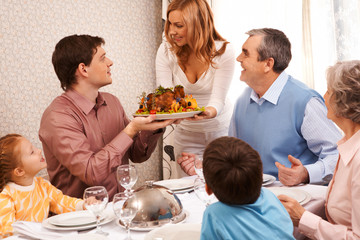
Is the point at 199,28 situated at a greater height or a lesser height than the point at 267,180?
greater

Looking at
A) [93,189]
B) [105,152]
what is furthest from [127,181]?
[105,152]

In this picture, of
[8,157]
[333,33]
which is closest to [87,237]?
[8,157]

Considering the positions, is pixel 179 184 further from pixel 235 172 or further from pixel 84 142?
pixel 235 172

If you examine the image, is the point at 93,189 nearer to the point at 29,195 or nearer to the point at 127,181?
the point at 127,181

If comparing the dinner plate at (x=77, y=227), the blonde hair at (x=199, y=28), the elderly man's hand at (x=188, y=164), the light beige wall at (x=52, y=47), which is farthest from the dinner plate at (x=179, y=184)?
the light beige wall at (x=52, y=47)

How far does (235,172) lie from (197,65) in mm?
1921

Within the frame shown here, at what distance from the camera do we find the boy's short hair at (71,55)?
2.26 metres

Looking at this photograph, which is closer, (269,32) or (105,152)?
(105,152)

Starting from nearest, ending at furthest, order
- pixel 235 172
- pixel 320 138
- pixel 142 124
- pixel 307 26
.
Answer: pixel 235 172 < pixel 320 138 < pixel 142 124 < pixel 307 26

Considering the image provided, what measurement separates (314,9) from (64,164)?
8.59ft

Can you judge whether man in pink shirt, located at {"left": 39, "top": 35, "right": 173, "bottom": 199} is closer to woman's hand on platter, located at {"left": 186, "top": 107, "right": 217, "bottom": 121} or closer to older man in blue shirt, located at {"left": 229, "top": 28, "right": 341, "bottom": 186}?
woman's hand on platter, located at {"left": 186, "top": 107, "right": 217, "bottom": 121}

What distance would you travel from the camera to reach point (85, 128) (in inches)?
86.5

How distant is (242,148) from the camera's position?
1.04m

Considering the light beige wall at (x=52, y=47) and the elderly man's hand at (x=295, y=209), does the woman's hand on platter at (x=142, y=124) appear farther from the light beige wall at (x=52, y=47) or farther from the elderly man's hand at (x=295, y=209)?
the light beige wall at (x=52, y=47)
